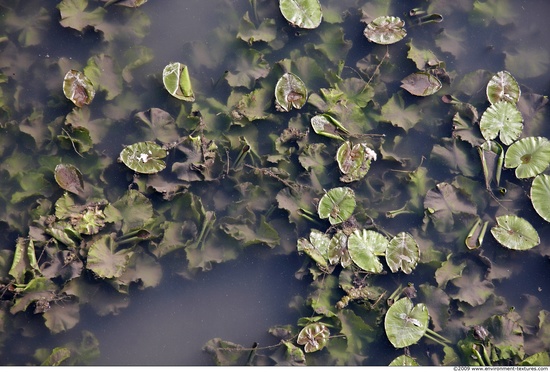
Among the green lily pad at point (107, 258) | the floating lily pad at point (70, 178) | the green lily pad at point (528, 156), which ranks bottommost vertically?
the green lily pad at point (107, 258)

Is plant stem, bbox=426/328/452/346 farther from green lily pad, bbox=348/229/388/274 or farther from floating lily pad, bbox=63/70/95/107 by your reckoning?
floating lily pad, bbox=63/70/95/107

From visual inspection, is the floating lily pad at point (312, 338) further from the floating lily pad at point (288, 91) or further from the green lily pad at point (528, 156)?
the green lily pad at point (528, 156)

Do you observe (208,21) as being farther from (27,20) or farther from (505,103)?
(505,103)

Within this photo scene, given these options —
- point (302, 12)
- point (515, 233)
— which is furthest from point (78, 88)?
point (515, 233)

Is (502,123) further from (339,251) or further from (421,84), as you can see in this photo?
(339,251)

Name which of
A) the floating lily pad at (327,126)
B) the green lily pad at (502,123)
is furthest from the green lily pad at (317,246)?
the green lily pad at (502,123)

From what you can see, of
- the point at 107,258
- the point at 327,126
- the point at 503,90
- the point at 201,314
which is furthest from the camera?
the point at 503,90
